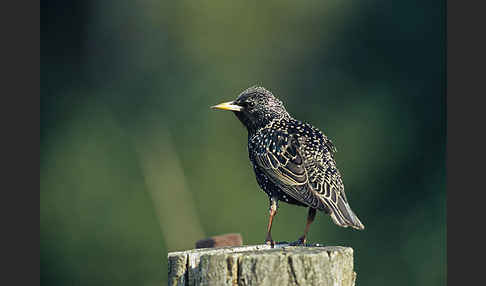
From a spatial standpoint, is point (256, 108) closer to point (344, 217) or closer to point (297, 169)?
point (297, 169)

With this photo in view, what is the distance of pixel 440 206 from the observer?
1353cm

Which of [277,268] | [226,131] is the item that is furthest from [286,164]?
[226,131]

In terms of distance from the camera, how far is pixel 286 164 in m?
5.35

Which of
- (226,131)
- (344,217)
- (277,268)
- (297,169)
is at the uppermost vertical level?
(226,131)

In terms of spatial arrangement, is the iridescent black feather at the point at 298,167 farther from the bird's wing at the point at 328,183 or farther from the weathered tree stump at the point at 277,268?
the weathered tree stump at the point at 277,268

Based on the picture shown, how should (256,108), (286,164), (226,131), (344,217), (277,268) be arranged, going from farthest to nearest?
(226,131)
(256,108)
(286,164)
(344,217)
(277,268)

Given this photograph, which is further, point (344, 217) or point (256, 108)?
point (256, 108)

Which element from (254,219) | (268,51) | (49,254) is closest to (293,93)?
(268,51)

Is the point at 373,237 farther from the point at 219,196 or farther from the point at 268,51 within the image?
the point at 268,51

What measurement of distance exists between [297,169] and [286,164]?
3.6 inches

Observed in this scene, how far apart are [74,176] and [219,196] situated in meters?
3.68

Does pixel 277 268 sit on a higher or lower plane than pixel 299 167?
lower

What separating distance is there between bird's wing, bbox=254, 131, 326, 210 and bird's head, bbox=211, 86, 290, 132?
340 mm

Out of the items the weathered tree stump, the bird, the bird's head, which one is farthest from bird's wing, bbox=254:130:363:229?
the weathered tree stump
